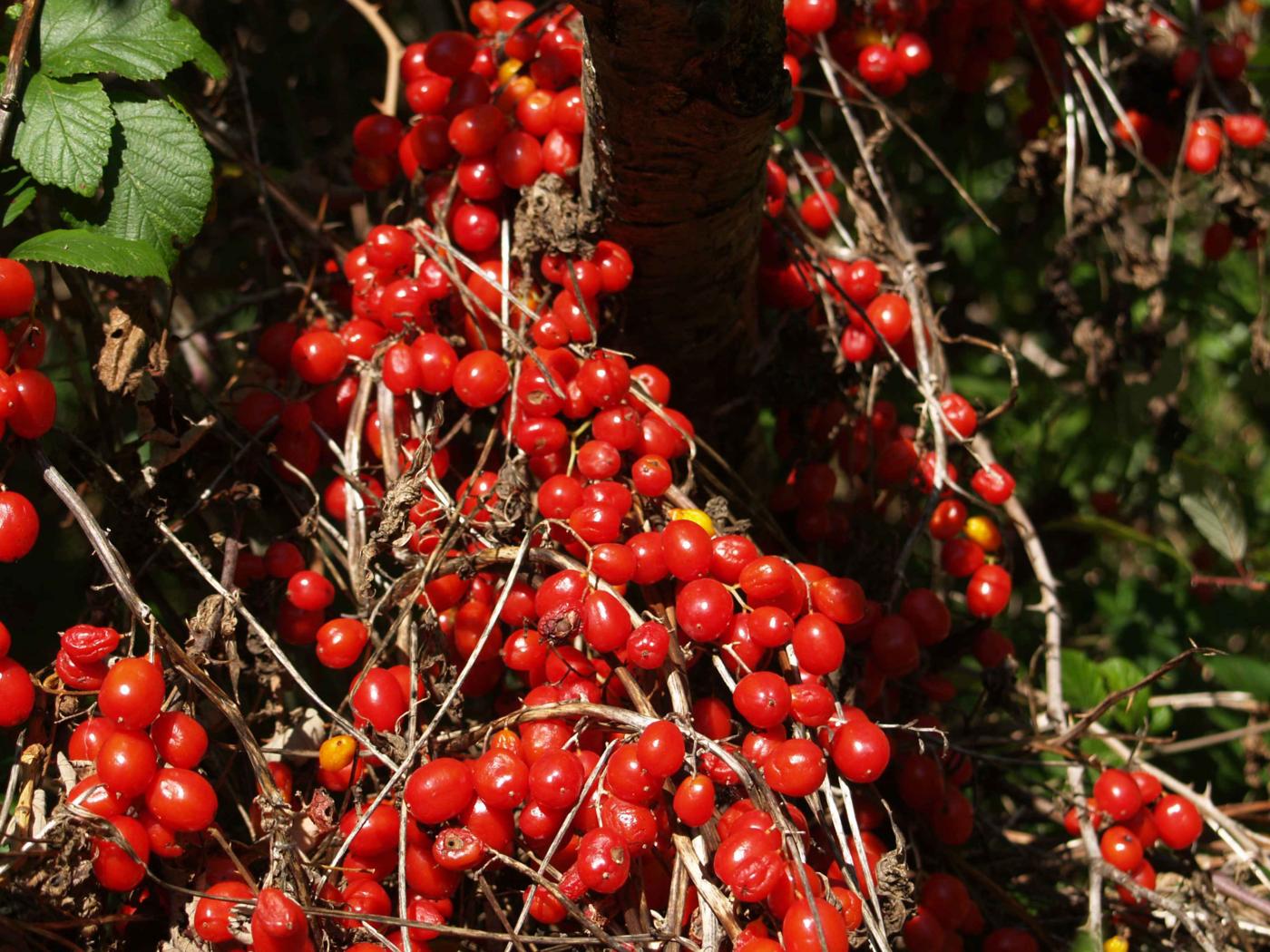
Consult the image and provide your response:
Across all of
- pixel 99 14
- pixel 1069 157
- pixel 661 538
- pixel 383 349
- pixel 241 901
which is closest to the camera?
pixel 241 901

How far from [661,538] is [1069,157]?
139cm

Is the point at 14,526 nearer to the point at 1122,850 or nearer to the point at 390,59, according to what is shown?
the point at 390,59

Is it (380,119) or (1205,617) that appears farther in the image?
(1205,617)

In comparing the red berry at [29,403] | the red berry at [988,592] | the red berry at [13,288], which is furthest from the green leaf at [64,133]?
the red berry at [988,592]

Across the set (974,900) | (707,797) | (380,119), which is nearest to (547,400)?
(707,797)

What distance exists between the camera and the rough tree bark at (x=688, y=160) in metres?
1.21

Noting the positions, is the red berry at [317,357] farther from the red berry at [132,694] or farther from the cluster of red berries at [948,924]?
the cluster of red berries at [948,924]

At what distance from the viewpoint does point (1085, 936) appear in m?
1.56

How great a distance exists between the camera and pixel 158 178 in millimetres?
1482

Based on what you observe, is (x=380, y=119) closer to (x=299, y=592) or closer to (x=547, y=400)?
(x=547, y=400)

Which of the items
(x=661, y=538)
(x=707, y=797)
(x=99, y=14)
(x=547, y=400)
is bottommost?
(x=707, y=797)

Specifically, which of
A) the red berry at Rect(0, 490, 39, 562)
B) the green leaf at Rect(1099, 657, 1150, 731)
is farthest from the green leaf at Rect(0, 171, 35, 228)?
the green leaf at Rect(1099, 657, 1150, 731)

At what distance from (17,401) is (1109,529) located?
2171mm

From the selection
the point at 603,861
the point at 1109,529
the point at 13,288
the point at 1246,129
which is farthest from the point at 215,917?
the point at 1246,129
